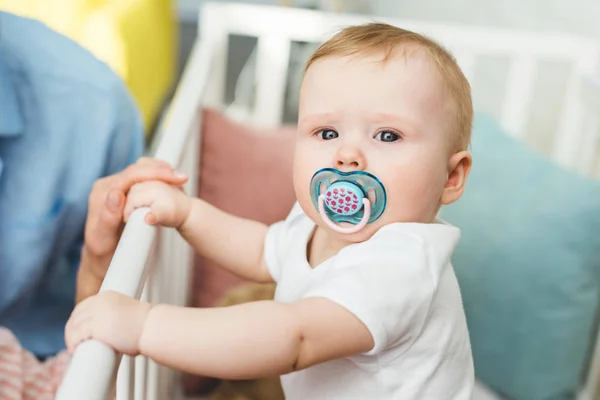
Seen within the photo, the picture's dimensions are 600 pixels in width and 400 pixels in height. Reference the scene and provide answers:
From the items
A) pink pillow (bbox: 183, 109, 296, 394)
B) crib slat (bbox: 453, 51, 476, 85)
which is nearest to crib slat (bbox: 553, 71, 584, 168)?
crib slat (bbox: 453, 51, 476, 85)

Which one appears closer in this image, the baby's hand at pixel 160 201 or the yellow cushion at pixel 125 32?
the baby's hand at pixel 160 201

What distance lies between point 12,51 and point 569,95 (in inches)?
43.8

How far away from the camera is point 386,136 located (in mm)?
660

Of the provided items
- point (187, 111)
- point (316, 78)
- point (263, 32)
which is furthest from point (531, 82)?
point (316, 78)

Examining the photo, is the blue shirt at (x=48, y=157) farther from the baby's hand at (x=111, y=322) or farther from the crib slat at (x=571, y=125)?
the crib slat at (x=571, y=125)

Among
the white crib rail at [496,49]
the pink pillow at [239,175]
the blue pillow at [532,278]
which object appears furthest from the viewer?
the white crib rail at [496,49]

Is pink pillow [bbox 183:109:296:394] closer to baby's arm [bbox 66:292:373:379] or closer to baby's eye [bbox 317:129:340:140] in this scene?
baby's eye [bbox 317:129:340:140]

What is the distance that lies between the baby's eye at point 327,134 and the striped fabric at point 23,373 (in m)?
0.43

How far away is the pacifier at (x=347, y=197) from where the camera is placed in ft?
2.09

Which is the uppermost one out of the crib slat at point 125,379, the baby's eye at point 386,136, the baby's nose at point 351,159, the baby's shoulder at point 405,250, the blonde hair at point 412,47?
the blonde hair at point 412,47

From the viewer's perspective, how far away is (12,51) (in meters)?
1.00

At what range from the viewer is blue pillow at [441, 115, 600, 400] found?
1.25m

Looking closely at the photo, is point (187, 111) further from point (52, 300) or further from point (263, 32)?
point (263, 32)

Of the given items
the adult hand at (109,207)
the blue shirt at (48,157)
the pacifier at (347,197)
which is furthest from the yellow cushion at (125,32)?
the pacifier at (347,197)
